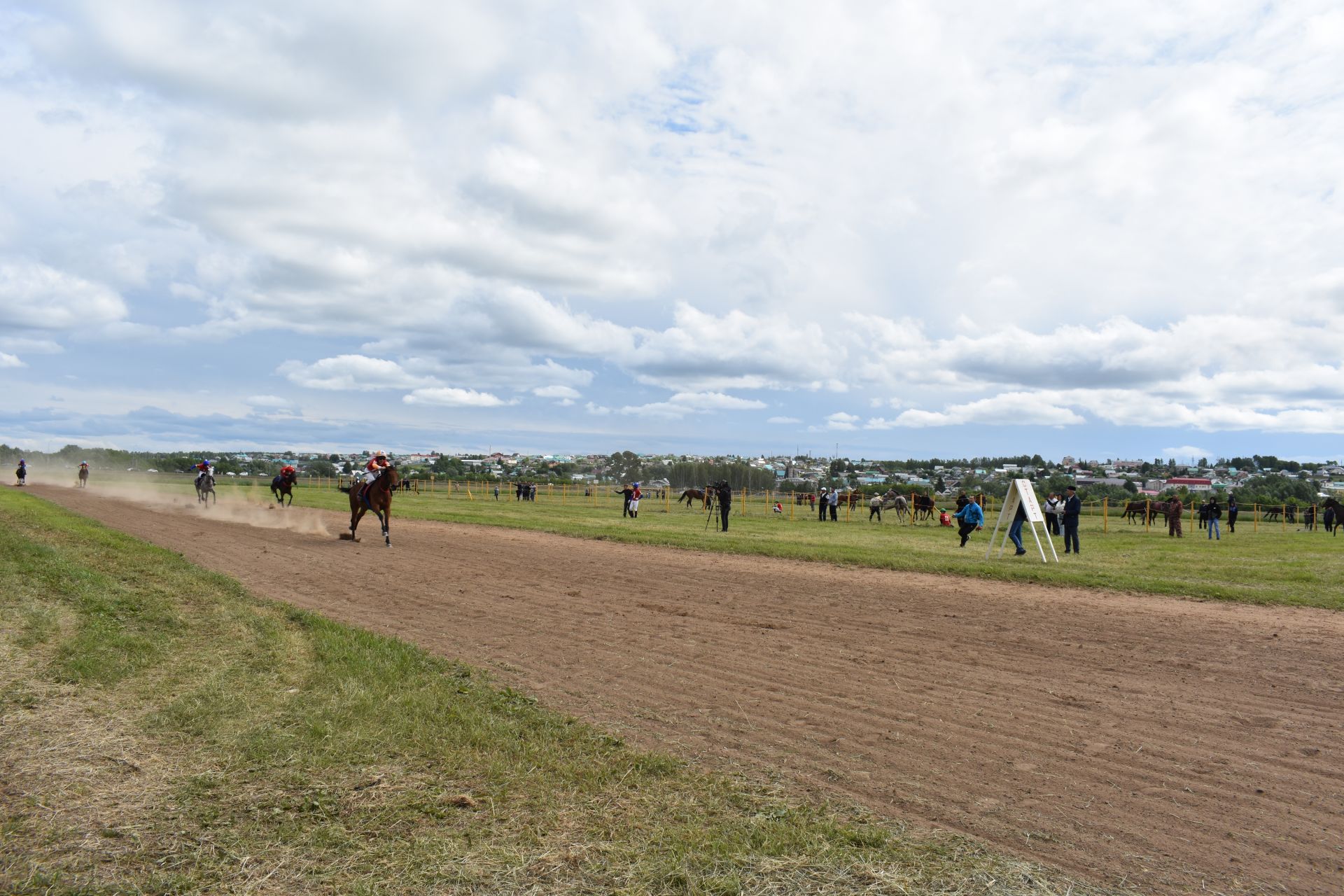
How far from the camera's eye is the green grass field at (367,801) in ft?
14.2

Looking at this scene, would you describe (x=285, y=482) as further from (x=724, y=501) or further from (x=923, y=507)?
(x=923, y=507)

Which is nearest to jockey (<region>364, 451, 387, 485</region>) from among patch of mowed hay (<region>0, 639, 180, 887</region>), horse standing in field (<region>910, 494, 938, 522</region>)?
patch of mowed hay (<region>0, 639, 180, 887</region>)

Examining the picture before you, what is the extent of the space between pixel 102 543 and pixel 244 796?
601 inches

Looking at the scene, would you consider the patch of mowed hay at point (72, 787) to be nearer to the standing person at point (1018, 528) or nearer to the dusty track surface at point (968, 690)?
the dusty track surface at point (968, 690)

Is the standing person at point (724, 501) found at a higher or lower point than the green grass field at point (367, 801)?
higher

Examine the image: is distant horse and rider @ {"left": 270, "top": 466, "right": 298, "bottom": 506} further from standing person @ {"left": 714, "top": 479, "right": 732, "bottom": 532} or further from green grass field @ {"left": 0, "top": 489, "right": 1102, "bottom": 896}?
green grass field @ {"left": 0, "top": 489, "right": 1102, "bottom": 896}

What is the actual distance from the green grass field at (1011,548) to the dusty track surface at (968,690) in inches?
66.3

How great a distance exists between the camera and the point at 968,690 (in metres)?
8.31

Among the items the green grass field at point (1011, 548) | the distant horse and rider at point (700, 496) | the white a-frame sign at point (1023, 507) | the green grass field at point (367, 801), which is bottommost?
the green grass field at point (367, 801)

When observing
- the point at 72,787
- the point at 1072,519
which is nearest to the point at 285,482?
the point at 1072,519

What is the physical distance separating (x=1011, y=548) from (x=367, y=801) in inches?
880

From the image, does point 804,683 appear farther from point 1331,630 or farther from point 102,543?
point 102,543

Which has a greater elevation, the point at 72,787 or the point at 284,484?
the point at 284,484

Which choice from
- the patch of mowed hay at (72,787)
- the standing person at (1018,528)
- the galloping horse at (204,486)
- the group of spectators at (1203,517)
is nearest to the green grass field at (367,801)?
the patch of mowed hay at (72,787)
